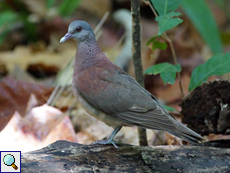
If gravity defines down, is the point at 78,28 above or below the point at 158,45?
above

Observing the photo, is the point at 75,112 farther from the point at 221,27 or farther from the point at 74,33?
the point at 221,27

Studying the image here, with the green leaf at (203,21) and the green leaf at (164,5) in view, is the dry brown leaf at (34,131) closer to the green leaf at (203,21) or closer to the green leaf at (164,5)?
the green leaf at (164,5)

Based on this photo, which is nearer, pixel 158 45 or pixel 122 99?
pixel 122 99

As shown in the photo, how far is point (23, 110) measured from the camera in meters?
4.13

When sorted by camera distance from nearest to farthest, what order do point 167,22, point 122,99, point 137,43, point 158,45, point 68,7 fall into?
1. point 122,99
2. point 167,22
3. point 137,43
4. point 158,45
5. point 68,7

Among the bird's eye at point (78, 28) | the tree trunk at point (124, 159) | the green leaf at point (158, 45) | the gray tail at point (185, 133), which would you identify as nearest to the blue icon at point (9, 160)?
the tree trunk at point (124, 159)

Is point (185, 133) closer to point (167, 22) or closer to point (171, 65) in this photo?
point (171, 65)

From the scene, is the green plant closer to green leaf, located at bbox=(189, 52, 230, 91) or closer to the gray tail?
green leaf, located at bbox=(189, 52, 230, 91)

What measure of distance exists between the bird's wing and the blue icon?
867 mm

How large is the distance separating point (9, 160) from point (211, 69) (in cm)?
223

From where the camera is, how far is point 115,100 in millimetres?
2934

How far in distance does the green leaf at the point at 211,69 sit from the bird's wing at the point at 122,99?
67cm

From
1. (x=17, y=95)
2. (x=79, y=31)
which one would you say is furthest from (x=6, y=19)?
(x=79, y=31)

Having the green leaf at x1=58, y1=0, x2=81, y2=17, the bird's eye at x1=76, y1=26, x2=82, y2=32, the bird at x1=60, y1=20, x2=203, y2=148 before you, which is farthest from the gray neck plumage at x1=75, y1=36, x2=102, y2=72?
the green leaf at x1=58, y1=0, x2=81, y2=17
